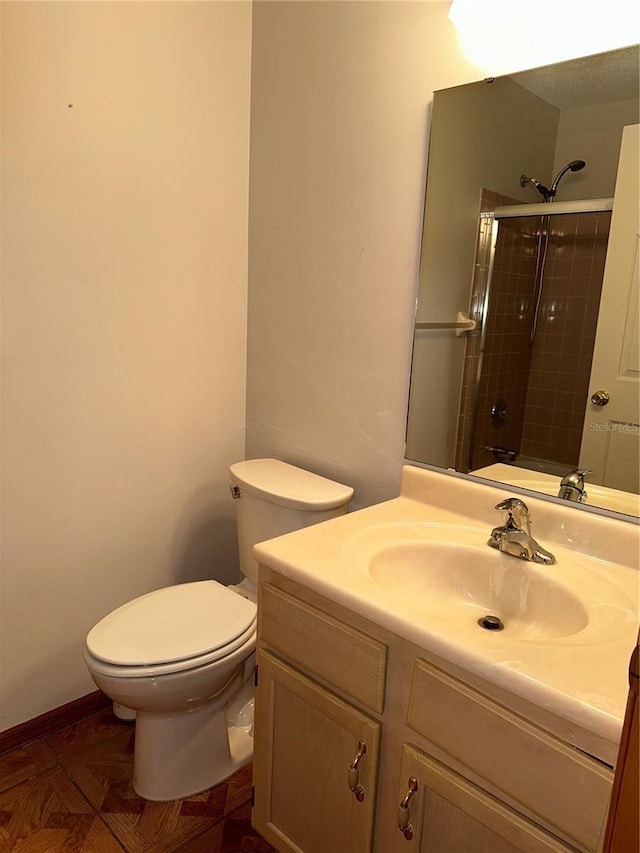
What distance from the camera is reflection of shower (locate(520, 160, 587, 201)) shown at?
1200mm

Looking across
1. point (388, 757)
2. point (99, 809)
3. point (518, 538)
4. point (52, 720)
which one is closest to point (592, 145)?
point (518, 538)

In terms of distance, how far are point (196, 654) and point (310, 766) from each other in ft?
1.26

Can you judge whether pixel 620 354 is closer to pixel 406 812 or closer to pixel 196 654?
pixel 406 812

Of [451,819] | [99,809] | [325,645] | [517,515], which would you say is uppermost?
[517,515]

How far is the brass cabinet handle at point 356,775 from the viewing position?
1041 mm

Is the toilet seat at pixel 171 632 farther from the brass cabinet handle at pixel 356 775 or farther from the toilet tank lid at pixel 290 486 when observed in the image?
the brass cabinet handle at pixel 356 775

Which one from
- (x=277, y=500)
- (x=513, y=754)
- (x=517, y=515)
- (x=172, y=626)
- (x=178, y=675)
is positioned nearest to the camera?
(x=513, y=754)

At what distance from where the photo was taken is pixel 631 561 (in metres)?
1.16

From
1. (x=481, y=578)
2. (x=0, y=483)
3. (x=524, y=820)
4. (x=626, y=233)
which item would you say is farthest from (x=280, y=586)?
(x=626, y=233)

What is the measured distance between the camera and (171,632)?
147cm

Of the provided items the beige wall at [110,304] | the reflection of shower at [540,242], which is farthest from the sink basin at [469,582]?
the beige wall at [110,304]

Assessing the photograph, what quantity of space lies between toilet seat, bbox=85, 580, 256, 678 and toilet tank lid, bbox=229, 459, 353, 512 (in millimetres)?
301

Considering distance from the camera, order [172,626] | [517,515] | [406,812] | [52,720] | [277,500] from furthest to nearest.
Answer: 1. [52,720]
2. [277,500]
3. [172,626]
4. [517,515]
5. [406,812]

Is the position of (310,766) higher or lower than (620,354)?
lower
